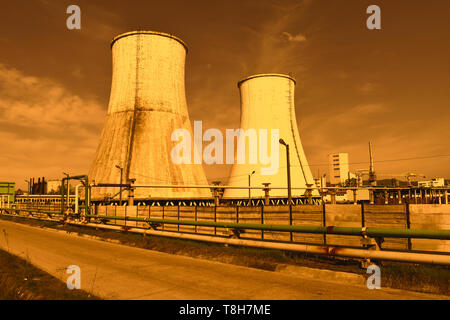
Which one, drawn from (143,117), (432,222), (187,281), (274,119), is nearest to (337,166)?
(274,119)

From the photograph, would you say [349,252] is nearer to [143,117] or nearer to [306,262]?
[306,262]

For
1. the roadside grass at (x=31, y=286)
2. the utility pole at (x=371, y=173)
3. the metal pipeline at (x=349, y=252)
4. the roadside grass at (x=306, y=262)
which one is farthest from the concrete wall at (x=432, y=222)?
the utility pole at (x=371, y=173)

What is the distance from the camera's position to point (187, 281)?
604 cm

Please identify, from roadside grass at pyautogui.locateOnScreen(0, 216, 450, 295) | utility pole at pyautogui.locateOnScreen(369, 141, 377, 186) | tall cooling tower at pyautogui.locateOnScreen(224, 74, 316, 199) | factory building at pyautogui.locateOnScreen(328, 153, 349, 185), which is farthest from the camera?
factory building at pyautogui.locateOnScreen(328, 153, 349, 185)

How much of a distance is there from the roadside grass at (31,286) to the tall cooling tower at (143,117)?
27835mm

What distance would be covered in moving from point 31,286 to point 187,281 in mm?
2850

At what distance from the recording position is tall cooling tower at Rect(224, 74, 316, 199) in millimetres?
38250

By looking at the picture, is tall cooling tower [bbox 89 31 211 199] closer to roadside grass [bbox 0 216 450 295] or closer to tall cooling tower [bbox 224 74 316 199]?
tall cooling tower [bbox 224 74 316 199]

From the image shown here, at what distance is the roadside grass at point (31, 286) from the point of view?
4980 mm

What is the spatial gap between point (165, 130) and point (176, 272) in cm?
3020

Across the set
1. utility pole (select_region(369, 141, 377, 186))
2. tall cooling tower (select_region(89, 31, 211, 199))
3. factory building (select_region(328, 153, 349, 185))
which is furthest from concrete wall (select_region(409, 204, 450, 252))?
factory building (select_region(328, 153, 349, 185))

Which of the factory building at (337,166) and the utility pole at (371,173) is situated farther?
the factory building at (337,166)

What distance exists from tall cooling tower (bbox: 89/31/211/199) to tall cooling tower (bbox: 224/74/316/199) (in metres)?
9.14

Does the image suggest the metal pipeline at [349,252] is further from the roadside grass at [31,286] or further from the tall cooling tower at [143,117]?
the tall cooling tower at [143,117]
